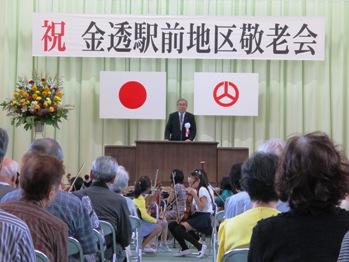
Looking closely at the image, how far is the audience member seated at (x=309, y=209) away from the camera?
1904 millimetres

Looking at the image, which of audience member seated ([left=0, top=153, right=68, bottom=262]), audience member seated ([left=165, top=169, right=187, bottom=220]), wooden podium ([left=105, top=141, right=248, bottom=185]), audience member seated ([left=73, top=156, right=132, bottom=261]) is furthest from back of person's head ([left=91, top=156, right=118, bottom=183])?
wooden podium ([left=105, top=141, right=248, bottom=185])

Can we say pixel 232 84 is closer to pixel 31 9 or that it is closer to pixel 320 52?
pixel 320 52

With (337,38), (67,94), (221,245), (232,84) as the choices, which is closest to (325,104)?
(337,38)

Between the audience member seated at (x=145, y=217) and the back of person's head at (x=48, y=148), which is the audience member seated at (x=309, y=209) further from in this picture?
the audience member seated at (x=145, y=217)

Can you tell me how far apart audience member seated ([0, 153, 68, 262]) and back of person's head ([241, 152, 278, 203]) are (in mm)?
741

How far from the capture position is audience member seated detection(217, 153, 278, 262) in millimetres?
2535

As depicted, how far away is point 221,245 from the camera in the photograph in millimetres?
2658

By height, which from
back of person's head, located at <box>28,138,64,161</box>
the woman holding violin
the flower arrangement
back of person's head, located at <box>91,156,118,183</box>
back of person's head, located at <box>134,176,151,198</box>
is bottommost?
the woman holding violin

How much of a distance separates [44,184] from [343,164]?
3.99 ft

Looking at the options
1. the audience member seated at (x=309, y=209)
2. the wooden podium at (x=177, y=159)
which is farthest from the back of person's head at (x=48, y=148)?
the wooden podium at (x=177, y=159)

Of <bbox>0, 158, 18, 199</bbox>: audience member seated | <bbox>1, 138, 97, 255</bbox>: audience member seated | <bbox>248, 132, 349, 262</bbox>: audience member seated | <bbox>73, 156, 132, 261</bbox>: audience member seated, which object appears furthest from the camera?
<bbox>73, 156, 132, 261</bbox>: audience member seated

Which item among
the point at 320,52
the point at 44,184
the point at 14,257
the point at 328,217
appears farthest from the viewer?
the point at 320,52

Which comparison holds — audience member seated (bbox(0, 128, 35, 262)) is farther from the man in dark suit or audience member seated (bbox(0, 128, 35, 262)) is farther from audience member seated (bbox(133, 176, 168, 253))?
the man in dark suit

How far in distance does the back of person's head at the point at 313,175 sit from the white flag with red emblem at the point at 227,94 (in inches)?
343
